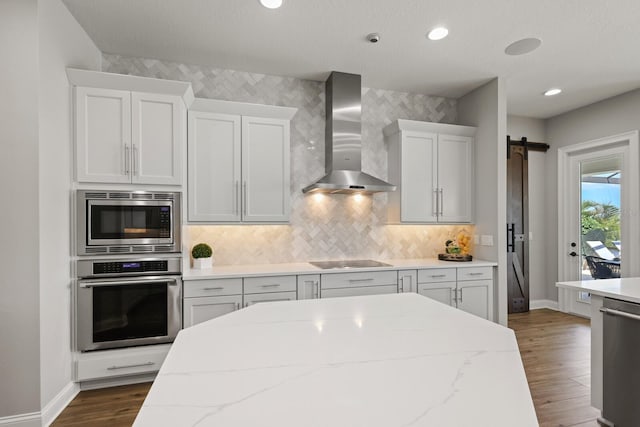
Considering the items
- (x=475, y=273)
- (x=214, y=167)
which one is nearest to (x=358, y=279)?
(x=475, y=273)

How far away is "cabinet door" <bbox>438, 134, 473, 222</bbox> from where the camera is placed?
3.84 metres

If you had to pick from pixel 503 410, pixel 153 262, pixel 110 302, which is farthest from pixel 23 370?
pixel 503 410

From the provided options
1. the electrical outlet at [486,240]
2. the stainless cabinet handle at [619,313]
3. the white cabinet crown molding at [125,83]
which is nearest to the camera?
the stainless cabinet handle at [619,313]

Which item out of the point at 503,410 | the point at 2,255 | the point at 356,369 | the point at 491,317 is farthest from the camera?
the point at 491,317

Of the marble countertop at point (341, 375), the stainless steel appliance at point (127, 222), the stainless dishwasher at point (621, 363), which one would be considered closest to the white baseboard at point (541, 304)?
the stainless dishwasher at point (621, 363)

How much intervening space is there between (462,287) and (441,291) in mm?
252

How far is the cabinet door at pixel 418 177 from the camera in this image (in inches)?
146

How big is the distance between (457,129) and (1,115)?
13.0ft

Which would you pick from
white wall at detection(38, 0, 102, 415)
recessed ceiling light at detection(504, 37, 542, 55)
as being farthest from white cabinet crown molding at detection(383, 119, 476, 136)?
white wall at detection(38, 0, 102, 415)

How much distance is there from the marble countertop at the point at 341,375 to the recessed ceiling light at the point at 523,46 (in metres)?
2.71

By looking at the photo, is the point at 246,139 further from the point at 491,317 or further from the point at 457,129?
the point at 491,317

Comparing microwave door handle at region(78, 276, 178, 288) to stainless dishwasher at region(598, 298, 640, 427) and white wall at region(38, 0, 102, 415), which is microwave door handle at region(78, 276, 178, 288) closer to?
white wall at region(38, 0, 102, 415)

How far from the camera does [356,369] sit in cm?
85

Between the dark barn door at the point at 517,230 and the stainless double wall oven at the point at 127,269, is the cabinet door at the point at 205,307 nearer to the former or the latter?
the stainless double wall oven at the point at 127,269
